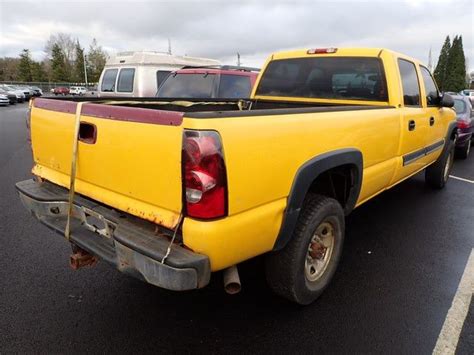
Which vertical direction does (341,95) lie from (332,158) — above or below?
above

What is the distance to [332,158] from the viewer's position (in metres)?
2.70

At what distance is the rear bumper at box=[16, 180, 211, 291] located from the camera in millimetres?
1990

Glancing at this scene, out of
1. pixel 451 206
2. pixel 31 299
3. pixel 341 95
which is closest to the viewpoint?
pixel 31 299

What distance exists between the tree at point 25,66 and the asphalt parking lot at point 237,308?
7836 centimetres

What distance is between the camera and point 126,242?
2.12 meters

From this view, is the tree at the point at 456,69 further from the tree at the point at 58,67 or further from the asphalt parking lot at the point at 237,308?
the asphalt parking lot at the point at 237,308

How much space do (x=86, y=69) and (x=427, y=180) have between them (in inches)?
2944

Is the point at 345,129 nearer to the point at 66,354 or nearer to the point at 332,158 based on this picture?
the point at 332,158

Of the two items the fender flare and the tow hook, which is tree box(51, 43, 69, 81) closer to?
the tow hook

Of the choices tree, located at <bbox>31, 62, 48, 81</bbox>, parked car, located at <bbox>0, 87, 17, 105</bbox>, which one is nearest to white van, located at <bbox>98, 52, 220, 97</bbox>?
parked car, located at <bbox>0, 87, 17, 105</bbox>

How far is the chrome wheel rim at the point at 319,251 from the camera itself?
2.96 m

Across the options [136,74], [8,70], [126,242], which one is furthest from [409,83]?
[8,70]

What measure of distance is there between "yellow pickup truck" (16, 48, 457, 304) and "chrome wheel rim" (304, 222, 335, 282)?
1 cm

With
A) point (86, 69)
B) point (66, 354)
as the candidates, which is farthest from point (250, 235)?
point (86, 69)
